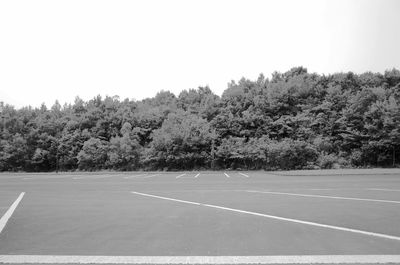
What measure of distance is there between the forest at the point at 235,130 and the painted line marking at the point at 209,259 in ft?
145

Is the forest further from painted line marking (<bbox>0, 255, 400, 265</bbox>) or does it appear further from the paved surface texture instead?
painted line marking (<bbox>0, 255, 400, 265</bbox>)

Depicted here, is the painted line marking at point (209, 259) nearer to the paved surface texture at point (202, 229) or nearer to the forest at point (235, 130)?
the paved surface texture at point (202, 229)

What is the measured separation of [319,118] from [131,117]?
2917cm

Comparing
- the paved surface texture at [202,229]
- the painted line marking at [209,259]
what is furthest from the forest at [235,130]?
the painted line marking at [209,259]

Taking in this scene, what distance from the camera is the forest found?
50.8 metres

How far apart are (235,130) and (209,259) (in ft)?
172

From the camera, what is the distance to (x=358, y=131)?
52375 millimetres

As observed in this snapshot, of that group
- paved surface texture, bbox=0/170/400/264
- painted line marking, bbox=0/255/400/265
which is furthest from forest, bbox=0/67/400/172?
painted line marking, bbox=0/255/400/265

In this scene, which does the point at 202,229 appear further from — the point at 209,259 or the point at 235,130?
the point at 235,130

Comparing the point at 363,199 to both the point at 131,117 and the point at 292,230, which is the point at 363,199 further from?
Answer: the point at 131,117

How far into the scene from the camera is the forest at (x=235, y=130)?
50781 mm

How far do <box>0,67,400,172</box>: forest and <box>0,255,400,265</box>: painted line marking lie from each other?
145 ft

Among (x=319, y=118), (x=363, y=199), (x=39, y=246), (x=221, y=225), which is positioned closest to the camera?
(x=39, y=246)

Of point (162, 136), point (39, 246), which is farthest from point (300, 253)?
point (162, 136)
